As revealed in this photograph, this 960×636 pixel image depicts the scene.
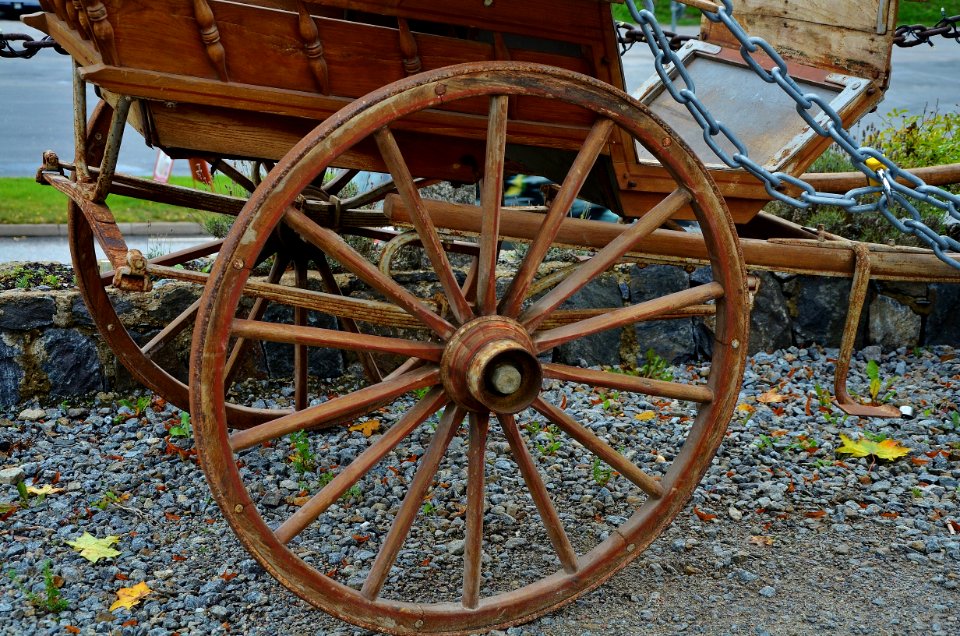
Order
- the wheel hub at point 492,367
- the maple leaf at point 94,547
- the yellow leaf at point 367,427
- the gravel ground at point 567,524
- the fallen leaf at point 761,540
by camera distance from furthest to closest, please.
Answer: the yellow leaf at point 367,427, the fallen leaf at point 761,540, the maple leaf at point 94,547, the gravel ground at point 567,524, the wheel hub at point 492,367

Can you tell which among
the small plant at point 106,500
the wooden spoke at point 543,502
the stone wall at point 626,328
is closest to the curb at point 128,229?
the stone wall at point 626,328

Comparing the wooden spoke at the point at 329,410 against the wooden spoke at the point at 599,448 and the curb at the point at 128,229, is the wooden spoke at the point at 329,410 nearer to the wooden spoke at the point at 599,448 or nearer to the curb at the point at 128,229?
the wooden spoke at the point at 599,448

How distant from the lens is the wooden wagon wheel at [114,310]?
2.91 m

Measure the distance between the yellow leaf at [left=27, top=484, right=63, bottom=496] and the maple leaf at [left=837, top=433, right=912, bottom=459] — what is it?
2.52 m

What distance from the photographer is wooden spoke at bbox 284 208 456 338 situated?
6.64 ft

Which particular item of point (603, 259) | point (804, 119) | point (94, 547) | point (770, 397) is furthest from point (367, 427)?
point (804, 119)

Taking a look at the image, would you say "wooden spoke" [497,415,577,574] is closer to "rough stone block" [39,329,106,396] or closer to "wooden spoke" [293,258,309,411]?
"wooden spoke" [293,258,309,411]

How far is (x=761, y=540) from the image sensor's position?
9.08 ft

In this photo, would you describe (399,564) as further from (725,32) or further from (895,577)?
(725,32)

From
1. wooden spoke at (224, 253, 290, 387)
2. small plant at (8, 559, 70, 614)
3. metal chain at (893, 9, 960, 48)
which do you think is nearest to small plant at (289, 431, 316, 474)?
wooden spoke at (224, 253, 290, 387)

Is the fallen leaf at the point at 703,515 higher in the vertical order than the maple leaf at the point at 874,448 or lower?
lower

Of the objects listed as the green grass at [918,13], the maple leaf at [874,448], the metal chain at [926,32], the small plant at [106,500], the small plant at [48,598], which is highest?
the green grass at [918,13]

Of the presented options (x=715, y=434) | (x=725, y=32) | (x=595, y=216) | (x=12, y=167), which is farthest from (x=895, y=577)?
(x=12, y=167)

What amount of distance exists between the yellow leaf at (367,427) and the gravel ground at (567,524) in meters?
0.05
